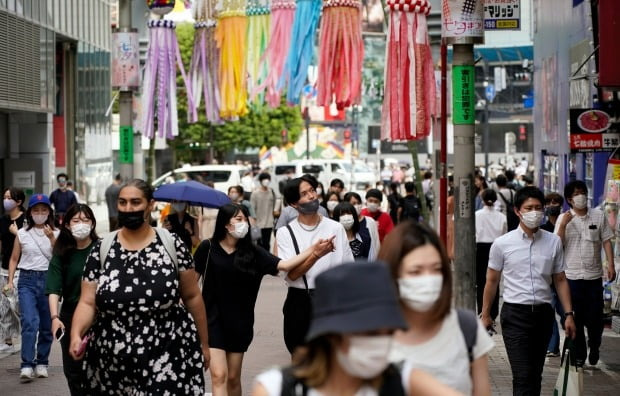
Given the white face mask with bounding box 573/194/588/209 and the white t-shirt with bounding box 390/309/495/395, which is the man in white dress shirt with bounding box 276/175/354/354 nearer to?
the white face mask with bounding box 573/194/588/209

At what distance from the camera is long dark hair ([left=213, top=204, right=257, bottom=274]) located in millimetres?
8641

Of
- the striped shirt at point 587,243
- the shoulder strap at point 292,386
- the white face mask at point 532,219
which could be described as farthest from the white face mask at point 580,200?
the shoulder strap at point 292,386

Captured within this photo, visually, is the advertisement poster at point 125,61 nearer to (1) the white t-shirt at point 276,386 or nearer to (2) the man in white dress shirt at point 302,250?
(2) the man in white dress shirt at point 302,250

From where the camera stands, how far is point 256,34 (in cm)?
2052

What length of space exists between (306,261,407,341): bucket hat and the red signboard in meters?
9.40

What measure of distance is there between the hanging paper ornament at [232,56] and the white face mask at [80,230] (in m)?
12.2

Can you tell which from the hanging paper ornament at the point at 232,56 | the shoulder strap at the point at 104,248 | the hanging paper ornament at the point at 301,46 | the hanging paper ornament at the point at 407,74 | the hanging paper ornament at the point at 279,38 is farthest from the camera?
the hanging paper ornament at the point at 232,56

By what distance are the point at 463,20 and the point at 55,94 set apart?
72.1ft

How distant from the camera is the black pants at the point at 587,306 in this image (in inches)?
462

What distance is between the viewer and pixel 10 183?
97.1 ft

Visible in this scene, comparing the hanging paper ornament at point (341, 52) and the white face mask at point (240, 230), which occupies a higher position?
the hanging paper ornament at point (341, 52)

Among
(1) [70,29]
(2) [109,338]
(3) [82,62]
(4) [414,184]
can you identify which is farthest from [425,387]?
(3) [82,62]

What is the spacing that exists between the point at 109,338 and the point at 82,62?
103 feet

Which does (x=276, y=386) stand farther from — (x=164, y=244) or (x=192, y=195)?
(x=192, y=195)
